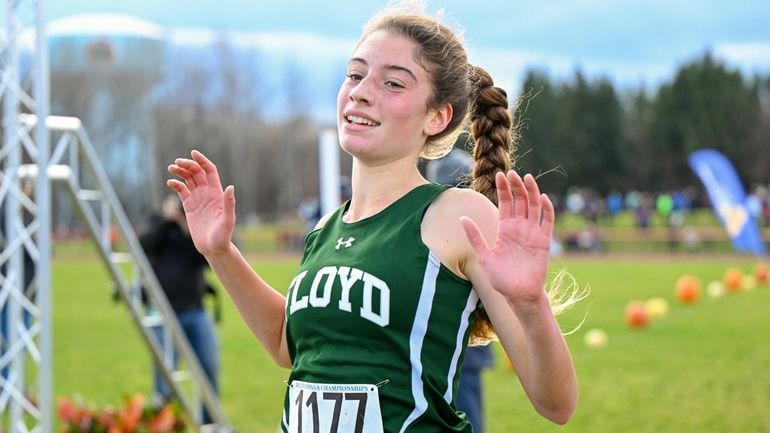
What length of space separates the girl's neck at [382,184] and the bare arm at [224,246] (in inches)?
12.5

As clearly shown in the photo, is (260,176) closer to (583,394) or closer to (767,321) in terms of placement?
(767,321)

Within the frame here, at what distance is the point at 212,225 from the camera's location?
2.51 m

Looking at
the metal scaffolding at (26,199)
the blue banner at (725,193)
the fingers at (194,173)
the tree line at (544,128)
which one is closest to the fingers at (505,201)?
the fingers at (194,173)

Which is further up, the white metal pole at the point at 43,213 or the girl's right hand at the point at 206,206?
the girl's right hand at the point at 206,206

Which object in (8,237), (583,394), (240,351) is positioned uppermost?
(8,237)

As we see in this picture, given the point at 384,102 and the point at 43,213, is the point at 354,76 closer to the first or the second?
the point at 384,102

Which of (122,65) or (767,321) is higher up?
(122,65)

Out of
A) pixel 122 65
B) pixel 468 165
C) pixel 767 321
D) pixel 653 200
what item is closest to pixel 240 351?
pixel 122 65

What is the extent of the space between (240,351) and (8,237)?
7.97 m

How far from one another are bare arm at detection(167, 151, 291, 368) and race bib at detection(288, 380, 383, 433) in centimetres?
43

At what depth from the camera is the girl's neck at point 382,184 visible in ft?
7.59

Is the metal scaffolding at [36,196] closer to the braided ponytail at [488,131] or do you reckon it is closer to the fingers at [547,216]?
the braided ponytail at [488,131]

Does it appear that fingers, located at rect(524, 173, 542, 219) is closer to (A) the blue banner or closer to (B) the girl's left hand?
(B) the girl's left hand

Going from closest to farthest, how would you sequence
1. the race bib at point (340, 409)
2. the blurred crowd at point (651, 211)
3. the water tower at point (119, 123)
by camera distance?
1. the race bib at point (340, 409)
2. the blurred crowd at point (651, 211)
3. the water tower at point (119, 123)
